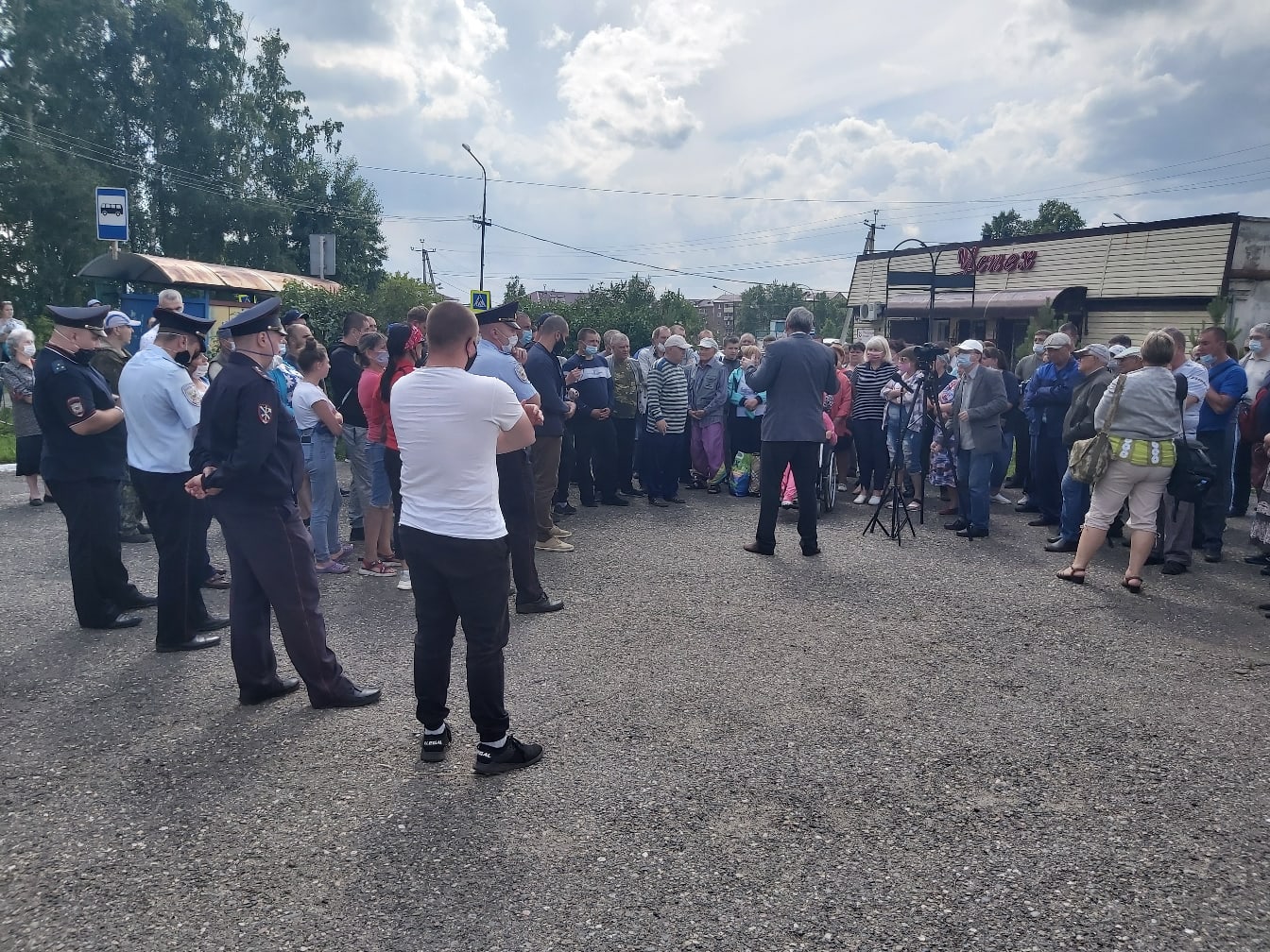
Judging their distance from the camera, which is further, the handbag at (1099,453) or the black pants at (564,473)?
the black pants at (564,473)

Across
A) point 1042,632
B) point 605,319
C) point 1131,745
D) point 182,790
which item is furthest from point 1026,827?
point 605,319

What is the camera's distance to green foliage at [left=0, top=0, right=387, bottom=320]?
3419cm

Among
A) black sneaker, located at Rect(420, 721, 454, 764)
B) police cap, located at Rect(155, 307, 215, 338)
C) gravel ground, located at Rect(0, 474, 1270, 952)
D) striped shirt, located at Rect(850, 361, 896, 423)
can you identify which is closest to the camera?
gravel ground, located at Rect(0, 474, 1270, 952)

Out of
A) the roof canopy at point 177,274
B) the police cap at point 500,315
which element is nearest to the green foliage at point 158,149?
the roof canopy at point 177,274

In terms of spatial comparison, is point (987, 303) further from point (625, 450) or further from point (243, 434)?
point (243, 434)

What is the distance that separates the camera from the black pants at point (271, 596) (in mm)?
4500

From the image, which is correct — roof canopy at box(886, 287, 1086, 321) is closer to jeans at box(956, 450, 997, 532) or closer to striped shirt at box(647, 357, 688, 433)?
striped shirt at box(647, 357, 688, 433)

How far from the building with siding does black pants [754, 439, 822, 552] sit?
11836mm

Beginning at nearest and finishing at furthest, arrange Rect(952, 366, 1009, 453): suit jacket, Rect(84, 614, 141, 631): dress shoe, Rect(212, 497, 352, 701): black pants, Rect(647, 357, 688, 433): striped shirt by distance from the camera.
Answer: Rect(212, 497, 352, 701): black pants < Rect(84, 614, 141, 631): dress shoe < Rect(952, 366, 1009, 453): suit jacket < Rect(647, 357, 688, 433): striped shirt

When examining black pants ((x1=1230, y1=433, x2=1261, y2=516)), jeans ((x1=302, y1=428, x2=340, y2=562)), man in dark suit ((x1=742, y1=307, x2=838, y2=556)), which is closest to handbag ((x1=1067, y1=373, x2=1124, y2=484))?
man in dark suit ((x1=742, y1=307, x2=838, y2=556))

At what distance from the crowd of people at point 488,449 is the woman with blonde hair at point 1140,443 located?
0.02m

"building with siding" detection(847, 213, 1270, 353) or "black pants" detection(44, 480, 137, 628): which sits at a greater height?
"building with siding" detection(847, 213, 1270, 353)

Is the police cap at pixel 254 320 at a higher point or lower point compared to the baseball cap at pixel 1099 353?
lower

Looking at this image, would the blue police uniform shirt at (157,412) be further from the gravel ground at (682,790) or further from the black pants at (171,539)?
the gravel ground at (682,790)
